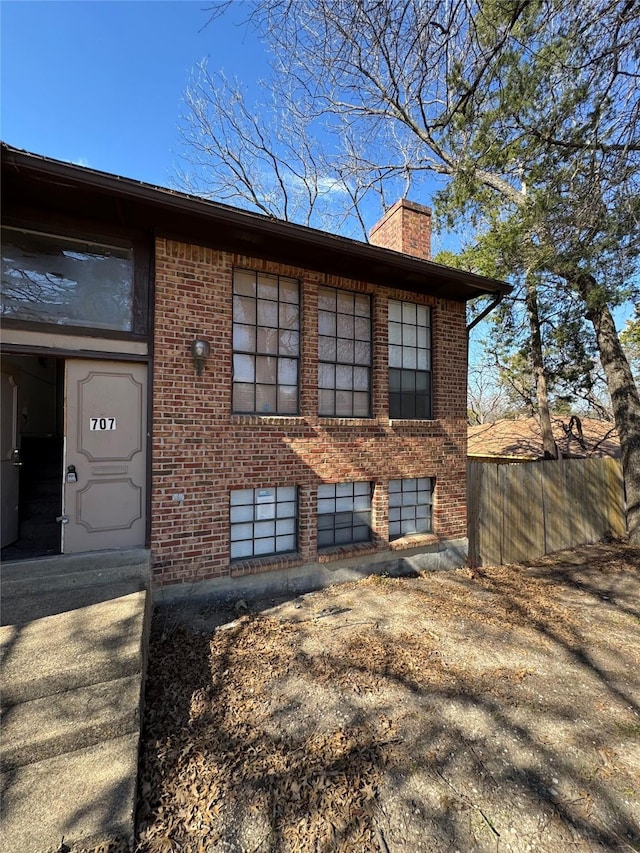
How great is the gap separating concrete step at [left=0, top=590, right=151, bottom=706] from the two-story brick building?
136 cm

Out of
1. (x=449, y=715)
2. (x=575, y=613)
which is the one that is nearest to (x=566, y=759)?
(x=449, y=715)

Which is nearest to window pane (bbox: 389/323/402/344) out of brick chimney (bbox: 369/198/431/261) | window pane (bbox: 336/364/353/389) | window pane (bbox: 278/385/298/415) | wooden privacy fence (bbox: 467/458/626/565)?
window pane (bbox: 336/364/353/389)

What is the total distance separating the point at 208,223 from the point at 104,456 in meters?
3.05

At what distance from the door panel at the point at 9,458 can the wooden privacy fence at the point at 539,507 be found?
6.93m

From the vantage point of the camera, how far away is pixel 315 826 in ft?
7.07

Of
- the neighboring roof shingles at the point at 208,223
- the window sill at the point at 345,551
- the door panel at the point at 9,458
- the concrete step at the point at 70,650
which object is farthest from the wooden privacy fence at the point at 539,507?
the door panel at the point at 9,458

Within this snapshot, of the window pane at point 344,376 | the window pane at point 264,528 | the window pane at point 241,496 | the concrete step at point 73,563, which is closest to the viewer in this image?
the concrete step at point 73,563

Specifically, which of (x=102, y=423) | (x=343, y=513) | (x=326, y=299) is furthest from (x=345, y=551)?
(x=326, y=299)

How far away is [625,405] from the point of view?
30.4 ft

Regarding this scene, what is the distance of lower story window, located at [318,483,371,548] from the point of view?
598cm

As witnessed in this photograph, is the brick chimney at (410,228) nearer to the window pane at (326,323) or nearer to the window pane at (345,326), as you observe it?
the window pane at (345,326)

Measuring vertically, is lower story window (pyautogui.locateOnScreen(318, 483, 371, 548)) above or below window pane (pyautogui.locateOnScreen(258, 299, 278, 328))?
below

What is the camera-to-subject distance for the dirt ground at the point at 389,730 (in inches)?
85.9

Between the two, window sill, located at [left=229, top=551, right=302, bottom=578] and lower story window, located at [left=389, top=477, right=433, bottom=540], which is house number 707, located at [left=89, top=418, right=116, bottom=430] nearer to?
window sill, located at [left=229, top=551, right=302, bottom=578]
